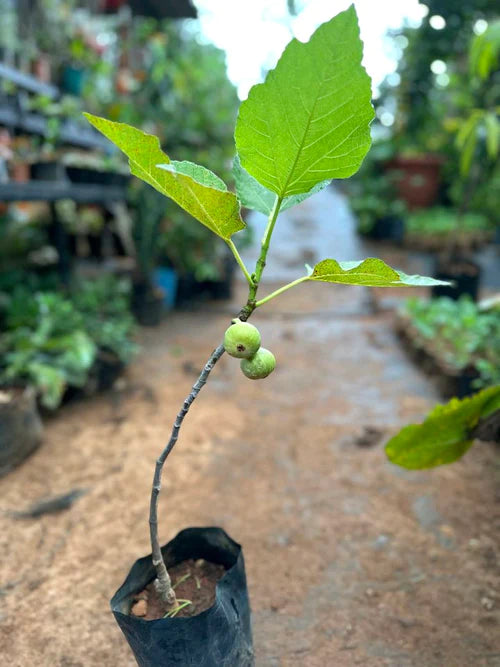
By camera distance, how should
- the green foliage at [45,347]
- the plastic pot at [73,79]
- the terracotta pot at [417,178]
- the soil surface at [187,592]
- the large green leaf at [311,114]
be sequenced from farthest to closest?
the terracotta pot at [417,178] < the plastic pot at [73,79] < the green foliage at [45,347] < the soil surface at [187,592] < the large green leaf at [311,114]

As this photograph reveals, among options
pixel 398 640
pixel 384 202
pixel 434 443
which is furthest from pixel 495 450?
pixel 384 202

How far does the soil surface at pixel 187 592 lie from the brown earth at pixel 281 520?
14.2 inches

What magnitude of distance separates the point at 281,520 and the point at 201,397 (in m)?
1.53

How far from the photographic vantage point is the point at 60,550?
2221 mm

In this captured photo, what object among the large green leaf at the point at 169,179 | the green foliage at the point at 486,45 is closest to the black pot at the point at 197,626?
the large green leaf at the point at 169,179

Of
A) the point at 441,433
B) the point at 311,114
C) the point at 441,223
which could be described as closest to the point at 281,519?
the point at 441,433

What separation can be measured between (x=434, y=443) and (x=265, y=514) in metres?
0.94

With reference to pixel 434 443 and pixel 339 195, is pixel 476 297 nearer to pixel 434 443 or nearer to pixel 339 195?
pixel 434 443

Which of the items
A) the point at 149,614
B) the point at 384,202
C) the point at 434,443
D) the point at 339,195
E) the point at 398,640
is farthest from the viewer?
the point at 339,195

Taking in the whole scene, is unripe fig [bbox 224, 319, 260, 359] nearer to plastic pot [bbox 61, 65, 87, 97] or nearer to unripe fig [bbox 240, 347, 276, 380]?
unripe fig [bbox 240, 347, 276, 380]

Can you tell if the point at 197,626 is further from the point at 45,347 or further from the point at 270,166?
the point at 45,347

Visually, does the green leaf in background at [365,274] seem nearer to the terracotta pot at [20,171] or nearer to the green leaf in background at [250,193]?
the green leaf in background at [250,193]

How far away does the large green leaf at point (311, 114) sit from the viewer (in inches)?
35.9

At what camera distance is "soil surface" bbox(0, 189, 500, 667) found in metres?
1.81
